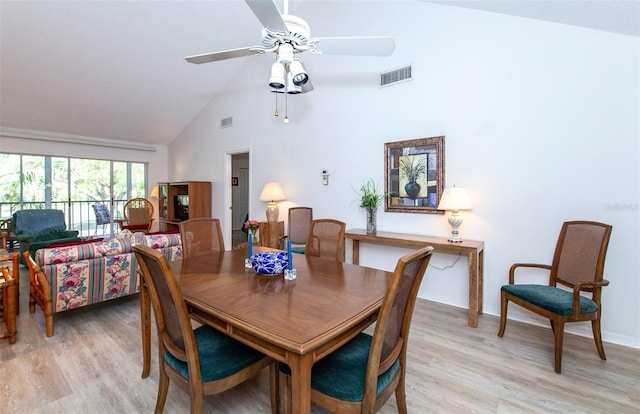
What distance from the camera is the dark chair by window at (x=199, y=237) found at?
2477 mm

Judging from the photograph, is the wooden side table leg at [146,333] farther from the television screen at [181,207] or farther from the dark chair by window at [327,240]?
the television screen at [181,207]

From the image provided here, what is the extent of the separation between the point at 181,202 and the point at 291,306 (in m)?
5.98

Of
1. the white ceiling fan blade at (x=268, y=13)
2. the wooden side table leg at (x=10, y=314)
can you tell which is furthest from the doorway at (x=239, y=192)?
the white ceiling fan blade at (x=268, y=13)

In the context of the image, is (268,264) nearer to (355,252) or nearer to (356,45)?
(356,45)

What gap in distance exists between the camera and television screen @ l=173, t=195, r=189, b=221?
6347 millimetres

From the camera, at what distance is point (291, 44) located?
6.50ft

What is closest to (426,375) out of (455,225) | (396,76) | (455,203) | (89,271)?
(455,225)

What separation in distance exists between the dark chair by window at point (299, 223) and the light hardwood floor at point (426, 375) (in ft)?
7.11

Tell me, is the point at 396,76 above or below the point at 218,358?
above

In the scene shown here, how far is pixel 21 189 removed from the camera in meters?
5.92

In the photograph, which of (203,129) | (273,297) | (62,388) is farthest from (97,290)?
(203,129)

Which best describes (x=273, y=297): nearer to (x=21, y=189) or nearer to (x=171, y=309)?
(x=171, y=309)

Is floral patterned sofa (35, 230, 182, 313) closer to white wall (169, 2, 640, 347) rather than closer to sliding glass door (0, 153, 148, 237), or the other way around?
white wall (169, 2, 640, 347)

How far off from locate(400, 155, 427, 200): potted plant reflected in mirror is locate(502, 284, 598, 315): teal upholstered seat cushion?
4.65 ft
